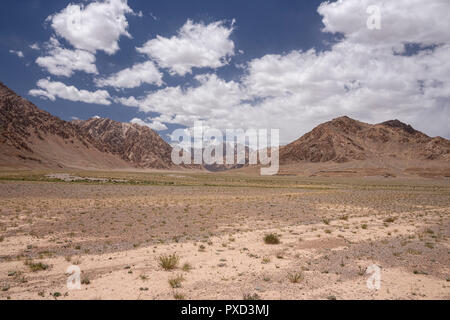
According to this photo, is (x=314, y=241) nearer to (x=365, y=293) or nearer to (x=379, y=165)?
(x=365, y=293)

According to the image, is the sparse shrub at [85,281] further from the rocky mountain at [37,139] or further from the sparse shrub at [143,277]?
the rocky mountain at [37,139]

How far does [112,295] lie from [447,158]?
183885 millimetres

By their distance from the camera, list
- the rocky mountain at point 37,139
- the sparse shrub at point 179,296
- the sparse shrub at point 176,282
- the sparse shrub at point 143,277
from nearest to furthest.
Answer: the sparse shrub at point 179,296 → the sparse shrub at point 176,282 → the sparse shrub at point 143,277 → the rocky mountain at point 37,139

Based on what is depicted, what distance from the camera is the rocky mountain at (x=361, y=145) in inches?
6216

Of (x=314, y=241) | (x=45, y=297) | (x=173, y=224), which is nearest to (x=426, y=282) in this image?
(x=314, y=241)

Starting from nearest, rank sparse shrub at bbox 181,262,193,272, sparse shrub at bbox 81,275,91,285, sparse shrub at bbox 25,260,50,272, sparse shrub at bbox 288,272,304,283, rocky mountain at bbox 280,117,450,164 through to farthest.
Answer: sparse shrub at bbox 81,275,91,285 < sparse shrub at bbox 288,272,304,283 < sparse shrub at bbox 25,260,50,272 < sparse shrub at bbox 181,262,193,272 < rocky mountain at bbox 280,117,450,164

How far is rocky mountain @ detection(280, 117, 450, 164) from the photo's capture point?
6216 inches

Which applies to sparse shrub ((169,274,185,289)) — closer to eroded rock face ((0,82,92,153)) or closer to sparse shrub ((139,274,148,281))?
sparse shrub ((139,274,148,281))

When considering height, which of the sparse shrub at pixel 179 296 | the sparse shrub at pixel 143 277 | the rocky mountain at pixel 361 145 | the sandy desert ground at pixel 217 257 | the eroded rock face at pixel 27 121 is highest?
the eroded rock face at pixel 27 121

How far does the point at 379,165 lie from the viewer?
146m

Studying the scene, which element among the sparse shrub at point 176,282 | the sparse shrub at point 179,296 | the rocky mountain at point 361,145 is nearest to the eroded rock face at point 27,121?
the rocky mountain at point 361,145

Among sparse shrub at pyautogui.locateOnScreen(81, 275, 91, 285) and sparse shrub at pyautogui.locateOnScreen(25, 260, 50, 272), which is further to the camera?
sparse shrub at pyautogui.locateOnScreen(25, 260, 50, 272)

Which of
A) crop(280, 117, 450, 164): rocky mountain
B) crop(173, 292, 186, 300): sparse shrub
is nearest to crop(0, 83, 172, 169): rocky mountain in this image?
crop(280, 117, 450, 164): rocky mountain

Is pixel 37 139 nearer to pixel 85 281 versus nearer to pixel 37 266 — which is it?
pixel 37 266
